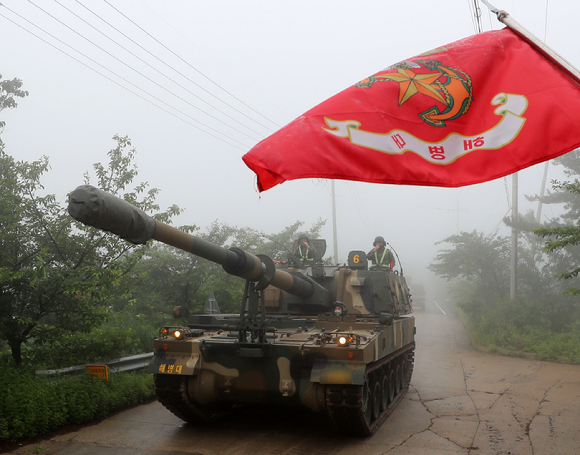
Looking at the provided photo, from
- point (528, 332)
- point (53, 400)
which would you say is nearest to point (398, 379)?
point (53, 400)

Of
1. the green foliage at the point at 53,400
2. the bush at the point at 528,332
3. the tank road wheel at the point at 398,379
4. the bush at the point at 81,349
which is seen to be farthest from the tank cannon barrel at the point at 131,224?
the bush at the point at 528,332

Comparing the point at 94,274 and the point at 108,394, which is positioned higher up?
the point at 94,274

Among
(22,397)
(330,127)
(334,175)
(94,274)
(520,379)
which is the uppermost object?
(330,127)

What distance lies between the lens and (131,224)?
488cm

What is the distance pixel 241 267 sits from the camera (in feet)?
21.8

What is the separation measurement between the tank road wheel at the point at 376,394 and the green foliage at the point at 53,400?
3.62 meters

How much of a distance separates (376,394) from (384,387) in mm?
608

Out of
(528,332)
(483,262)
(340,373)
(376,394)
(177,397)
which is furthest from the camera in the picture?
(483,262)

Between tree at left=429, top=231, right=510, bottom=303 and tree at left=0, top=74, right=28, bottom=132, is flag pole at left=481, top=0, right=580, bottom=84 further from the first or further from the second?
tree at left=429, top=231, right=510, bottom=303

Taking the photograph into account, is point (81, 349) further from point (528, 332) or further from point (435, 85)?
point (528, 332)

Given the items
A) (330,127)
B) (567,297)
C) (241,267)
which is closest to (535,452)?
(241,267)

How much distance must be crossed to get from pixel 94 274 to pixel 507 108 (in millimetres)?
5737

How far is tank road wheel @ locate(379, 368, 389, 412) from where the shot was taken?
8617 millimetres

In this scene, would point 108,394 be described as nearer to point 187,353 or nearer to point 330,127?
point 187,353
